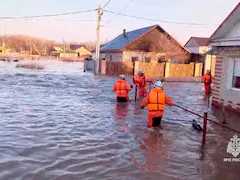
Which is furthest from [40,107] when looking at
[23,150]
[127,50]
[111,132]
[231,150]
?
[127,50]

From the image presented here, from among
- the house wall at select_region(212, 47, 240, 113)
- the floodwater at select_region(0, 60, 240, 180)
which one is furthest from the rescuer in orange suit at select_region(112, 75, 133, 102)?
the house wall at select_region(212, 47, 240, 113)

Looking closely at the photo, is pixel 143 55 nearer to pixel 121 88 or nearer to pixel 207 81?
pixel 207 81

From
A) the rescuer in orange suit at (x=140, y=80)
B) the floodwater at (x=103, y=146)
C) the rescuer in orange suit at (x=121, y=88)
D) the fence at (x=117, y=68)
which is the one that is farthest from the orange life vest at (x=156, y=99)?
the fence at (x=117, y=68)

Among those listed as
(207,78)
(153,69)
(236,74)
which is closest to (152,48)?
(153,69)

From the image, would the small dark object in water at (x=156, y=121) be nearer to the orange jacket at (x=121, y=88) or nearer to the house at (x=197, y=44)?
the orange jacket at (x=121, y=88)

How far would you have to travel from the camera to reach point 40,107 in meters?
12.0

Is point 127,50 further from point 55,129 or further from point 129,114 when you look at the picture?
point 55,129

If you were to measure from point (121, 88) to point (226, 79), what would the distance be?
13.9ft

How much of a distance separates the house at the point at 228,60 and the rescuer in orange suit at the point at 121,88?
3.74 metres

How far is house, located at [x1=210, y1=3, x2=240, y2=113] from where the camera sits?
37.6ft

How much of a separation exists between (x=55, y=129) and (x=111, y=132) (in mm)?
1578

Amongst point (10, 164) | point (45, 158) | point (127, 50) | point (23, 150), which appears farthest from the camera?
point (127, 50)

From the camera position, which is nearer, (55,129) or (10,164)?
(10,164)

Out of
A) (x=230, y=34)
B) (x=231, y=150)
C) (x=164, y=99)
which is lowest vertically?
(x=231, y=150)
